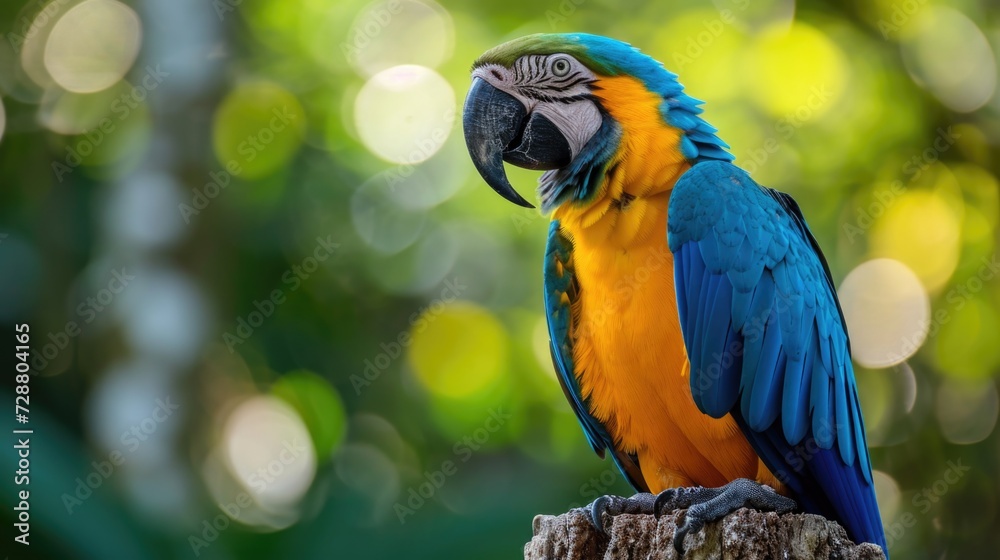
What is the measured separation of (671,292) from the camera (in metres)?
2.76

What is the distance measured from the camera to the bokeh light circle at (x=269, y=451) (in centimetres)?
589

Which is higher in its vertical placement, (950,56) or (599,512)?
(950,56)

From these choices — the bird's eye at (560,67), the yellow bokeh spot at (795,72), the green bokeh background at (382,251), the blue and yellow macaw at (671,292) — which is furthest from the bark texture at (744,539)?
the yellow bokeh spot at (795,72)

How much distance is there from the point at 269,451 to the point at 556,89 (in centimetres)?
429

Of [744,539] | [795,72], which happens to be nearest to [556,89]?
[744,539]

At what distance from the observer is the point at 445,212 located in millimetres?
7938

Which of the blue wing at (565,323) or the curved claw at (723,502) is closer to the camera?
the curved claw at (723,502)

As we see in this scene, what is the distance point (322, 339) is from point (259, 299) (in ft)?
2.40

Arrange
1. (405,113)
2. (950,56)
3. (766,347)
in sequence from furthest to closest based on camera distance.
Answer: (405,113) < (950,56) < (766,347)

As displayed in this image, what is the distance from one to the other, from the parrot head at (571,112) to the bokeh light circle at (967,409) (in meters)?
3.54

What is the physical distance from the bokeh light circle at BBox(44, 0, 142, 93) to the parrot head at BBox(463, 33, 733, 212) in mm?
4067

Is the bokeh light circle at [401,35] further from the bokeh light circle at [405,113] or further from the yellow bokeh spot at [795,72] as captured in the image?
the yellow bokeh spot at [795,72]

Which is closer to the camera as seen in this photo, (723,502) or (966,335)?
(723,502)

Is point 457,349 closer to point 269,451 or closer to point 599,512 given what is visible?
point 269,451
